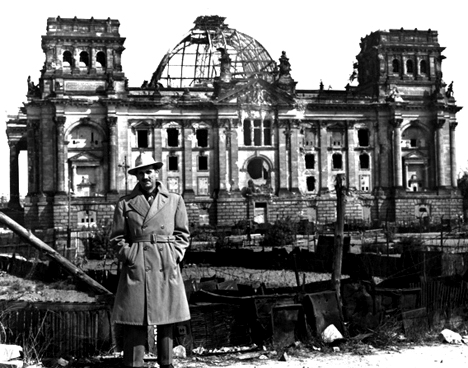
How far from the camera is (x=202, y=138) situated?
205 ft

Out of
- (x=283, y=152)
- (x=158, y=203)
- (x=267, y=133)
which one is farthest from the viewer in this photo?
(x=267, y=133)

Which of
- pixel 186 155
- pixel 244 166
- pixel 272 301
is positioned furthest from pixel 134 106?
pixel 272 301

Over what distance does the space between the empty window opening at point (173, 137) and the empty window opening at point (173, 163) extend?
111cm

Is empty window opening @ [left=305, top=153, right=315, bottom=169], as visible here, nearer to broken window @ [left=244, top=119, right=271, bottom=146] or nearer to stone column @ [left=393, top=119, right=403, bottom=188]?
broken window @ [left=244, top=119, right=271, bottom=146]

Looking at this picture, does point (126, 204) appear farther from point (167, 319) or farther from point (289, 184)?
point (289, 184)

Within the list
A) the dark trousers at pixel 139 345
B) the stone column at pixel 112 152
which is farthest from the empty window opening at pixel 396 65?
the dark trousers at pixel 139 345

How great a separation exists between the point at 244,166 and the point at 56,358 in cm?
5138

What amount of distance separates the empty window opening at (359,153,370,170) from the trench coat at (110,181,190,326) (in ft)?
186

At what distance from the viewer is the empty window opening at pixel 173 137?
203 feet

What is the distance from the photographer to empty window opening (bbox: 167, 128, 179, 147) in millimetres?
61750

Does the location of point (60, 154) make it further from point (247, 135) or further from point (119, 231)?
point (119, 231)

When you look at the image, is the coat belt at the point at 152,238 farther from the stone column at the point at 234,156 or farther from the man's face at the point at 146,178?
the stone column at the point at 234,156

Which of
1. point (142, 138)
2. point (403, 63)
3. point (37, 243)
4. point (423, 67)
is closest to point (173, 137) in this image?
point (142, 138)

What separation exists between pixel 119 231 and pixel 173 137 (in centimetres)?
5289
